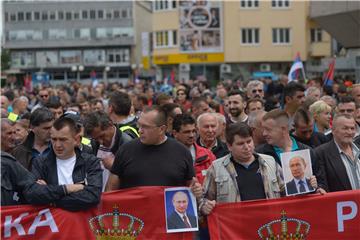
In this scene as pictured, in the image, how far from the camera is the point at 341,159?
7082 mm

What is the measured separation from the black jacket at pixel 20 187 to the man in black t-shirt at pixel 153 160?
0.68 meters

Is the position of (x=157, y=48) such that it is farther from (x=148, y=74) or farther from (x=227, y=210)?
(x=227, y=210)

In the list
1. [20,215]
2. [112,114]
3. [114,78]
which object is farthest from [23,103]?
[114,78]

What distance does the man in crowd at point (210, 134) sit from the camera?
8016 mm

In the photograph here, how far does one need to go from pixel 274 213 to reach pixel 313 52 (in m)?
48.5

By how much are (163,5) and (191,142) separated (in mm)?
50041

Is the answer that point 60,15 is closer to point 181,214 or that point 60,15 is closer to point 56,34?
point 56,34

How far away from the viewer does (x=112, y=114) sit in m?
8.68

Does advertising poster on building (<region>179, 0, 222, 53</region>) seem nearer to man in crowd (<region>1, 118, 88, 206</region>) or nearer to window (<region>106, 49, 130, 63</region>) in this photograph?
window (<region>106, 49, 130, 63</region>)

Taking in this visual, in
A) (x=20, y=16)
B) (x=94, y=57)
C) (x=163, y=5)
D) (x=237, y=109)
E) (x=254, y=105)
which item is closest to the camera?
(x=237, y=109)

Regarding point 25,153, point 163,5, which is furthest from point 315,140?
point 163,5

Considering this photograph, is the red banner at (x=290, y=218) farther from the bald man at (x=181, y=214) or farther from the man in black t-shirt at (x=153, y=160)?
the man in black t-shirt at (x=153, y=160)

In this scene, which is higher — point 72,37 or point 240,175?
point 72,37

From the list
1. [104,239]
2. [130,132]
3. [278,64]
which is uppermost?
[278,64]
